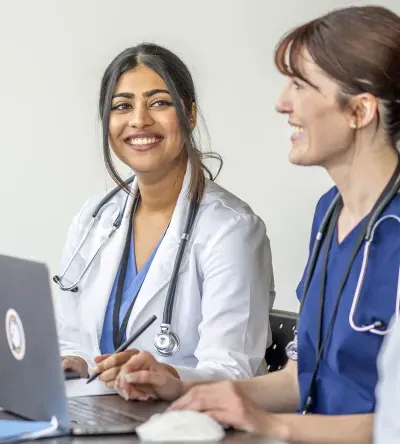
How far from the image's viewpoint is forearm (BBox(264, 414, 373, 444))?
143 cm

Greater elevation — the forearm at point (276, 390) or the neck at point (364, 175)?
the neck at point (364, 175)

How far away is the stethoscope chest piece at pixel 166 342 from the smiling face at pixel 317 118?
1.92 feet

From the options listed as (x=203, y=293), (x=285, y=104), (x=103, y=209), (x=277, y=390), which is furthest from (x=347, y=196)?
(x=103, y=209)

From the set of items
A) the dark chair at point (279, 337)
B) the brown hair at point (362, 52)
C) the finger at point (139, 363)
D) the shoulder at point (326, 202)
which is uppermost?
the brown hair at point (362, 52)

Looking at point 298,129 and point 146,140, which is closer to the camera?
point 298,129

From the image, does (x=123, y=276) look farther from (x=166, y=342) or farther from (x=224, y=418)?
(x=224, y=418)

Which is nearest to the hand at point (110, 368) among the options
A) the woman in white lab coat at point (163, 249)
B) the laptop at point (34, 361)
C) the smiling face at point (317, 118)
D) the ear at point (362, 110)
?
the laptop at point (34, 361)

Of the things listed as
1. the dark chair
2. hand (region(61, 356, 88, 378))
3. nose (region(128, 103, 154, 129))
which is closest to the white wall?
nose (region(128, 103, 154, 129))

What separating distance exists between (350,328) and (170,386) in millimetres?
315

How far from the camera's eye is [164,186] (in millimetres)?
2348

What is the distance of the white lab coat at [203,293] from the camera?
2.07 metres

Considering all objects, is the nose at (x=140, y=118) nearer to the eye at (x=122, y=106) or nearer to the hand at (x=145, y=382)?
the eye at (x=122, y=106)

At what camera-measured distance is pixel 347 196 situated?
5.42 feet

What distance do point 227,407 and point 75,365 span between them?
2.11ft
